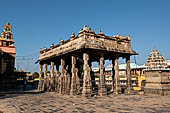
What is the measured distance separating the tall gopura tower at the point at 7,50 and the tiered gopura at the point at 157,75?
869 inches

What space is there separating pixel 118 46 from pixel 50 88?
1083 centimetres

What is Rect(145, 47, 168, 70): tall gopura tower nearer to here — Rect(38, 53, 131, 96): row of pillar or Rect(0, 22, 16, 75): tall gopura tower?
Rect(38, 53, 131, 96): row of pillar

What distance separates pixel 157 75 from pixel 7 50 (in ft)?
80.5

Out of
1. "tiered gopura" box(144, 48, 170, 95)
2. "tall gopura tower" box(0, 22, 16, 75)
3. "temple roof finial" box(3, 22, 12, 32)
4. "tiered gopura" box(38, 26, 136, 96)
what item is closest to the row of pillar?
"tiered gopura" box(38, 26, 136, 96)

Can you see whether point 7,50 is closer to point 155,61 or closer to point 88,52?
point 88,52

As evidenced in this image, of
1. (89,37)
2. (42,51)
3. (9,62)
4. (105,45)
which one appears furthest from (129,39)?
(9,62)

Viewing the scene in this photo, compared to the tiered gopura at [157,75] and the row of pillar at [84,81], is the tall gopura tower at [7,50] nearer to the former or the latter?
the row of pillar at [84,81]

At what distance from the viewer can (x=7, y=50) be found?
26438 millimetres

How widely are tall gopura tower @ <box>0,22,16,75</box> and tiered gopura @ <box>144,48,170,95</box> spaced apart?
2207 cm

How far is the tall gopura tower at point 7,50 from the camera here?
25.0 metres

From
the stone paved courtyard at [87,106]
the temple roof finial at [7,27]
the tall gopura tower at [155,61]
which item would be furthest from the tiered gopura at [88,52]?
the temple roof finial at [7,27]

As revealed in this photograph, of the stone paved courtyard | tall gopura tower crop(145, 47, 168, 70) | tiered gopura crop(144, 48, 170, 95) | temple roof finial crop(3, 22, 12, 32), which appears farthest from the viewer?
temple roof finial crop(3, 22, 12, 32)

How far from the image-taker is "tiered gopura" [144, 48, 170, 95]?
14453 millimetres

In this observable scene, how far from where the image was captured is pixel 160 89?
560 inches
